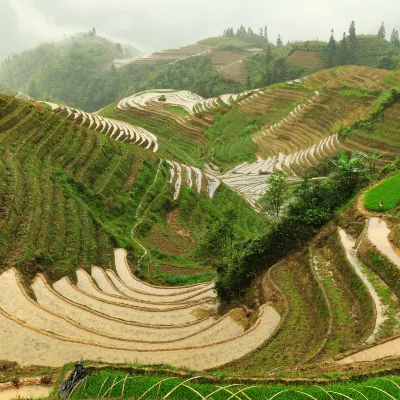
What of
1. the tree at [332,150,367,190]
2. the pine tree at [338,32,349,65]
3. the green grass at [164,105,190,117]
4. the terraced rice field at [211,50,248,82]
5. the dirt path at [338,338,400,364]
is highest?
the terraced rice field at [211,50,248,82]

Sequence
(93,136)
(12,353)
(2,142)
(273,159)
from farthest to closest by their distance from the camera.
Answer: (273,159) → (93,136) → (2,142) → (12,353)

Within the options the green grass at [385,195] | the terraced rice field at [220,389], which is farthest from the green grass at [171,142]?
the terraced rice field at [220,389]

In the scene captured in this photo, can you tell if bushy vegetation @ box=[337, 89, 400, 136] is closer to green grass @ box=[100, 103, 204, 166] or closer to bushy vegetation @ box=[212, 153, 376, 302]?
green grass @ box=[100, 103, 204, 166]

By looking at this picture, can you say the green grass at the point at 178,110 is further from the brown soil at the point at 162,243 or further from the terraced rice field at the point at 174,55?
the terraced rice field at the point at 174,55

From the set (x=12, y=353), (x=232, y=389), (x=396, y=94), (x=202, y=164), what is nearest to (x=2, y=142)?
(x=12, y=353)

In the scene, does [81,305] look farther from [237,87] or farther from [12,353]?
[237,87]

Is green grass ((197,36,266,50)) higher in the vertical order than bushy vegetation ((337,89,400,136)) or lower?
higher

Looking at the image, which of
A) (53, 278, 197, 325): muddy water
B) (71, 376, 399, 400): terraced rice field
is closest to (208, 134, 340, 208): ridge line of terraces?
(53, 278, 197, 325): muddy water
